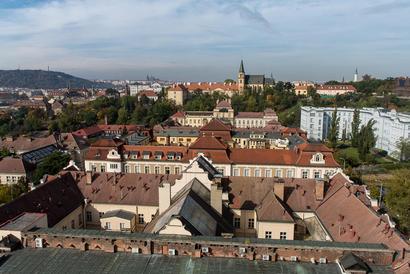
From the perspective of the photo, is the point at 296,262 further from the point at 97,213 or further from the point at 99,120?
the point at 99,120

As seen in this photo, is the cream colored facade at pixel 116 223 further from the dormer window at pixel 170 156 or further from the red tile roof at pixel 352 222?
the dormer window at pixel 170 156

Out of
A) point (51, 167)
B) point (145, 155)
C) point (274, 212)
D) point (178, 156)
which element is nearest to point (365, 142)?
point (178, 156)

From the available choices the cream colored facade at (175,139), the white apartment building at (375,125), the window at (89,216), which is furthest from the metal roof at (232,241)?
the white apartment building at (375,125)

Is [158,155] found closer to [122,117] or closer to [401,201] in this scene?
[401,201]

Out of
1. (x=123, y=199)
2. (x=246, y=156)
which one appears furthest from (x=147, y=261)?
(x=246, y=156)

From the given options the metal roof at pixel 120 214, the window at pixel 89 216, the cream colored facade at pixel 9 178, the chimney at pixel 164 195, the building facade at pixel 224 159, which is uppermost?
the chimney at pixel 164 195

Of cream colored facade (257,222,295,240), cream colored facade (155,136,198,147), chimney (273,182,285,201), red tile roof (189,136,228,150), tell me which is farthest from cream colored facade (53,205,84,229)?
cream colored facade (155,136,198,147)

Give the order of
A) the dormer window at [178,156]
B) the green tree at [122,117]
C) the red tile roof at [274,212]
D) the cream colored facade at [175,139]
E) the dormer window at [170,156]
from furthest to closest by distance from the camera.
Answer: the green tree at [122,117], the cream colored facade at [175,139], the dormer window at [178,156], the dormer window at [170,156], the red tile roof at [274,212]
